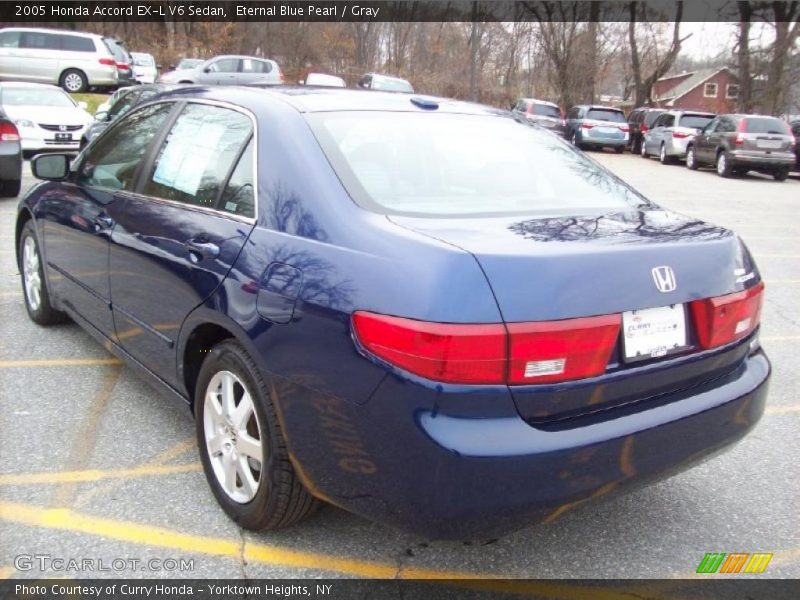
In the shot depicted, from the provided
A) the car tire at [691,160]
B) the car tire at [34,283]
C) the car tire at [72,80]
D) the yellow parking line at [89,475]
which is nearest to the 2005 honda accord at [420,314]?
the yellow parking line at [89,475]

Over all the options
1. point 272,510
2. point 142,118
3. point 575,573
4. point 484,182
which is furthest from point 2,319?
point 575,573

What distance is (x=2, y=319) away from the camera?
203 inches

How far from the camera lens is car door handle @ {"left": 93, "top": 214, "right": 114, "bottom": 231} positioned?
11.5 ft

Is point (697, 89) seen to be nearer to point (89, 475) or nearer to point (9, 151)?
point (9, 151)

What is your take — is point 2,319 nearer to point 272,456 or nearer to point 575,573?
point 272,456

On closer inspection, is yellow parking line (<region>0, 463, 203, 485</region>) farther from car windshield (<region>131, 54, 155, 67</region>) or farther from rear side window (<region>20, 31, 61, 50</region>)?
car windshield (<region>131, 54, 155, 67</region>)

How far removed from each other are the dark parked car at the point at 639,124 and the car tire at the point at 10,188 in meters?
21.3

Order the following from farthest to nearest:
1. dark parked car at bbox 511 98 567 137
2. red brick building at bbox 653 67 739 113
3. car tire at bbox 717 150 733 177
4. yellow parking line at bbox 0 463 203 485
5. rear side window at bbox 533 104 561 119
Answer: red brick building at bbox 653 67 739 113 → rear side window at bbox 533 104 561 119 → dark parked car at bbox 511 98 567 137 → car tire at bbox 717 150 733 177 → yellow parking line at bbox 0 463 203 485

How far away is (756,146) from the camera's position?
60.5ft

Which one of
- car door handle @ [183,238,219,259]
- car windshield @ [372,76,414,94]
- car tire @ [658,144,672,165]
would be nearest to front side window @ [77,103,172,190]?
car door handle @ [183,238,219,259]

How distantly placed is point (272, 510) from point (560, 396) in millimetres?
1110

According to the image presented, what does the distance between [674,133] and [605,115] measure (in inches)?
192

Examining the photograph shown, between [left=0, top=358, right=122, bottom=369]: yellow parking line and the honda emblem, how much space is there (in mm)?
3263

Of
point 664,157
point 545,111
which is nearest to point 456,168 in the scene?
point 664,157
